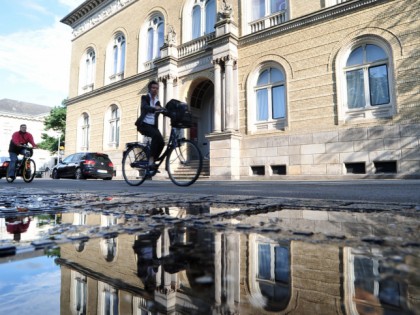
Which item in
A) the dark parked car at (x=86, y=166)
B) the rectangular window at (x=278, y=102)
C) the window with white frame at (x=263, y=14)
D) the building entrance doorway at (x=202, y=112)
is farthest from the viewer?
the building entrance doorway at (x=202, y=112)

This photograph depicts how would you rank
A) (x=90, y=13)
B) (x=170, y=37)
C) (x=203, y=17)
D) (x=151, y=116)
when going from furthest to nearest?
(x=90, y=13) → (x=170, y=37) → (x=203, y=17) → (x=151, y=116)

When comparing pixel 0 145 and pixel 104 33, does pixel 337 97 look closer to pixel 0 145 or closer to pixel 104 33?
pixel 104 33

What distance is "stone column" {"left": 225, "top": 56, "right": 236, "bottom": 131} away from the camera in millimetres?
13962

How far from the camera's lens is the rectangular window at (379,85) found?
11078 millimetres

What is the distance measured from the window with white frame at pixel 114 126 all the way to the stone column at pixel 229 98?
10.5 meters

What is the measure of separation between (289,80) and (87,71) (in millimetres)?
19243

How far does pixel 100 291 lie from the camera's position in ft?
1.87

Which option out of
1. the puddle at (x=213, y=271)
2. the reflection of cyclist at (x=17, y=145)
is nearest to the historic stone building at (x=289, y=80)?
the reflection of cyclist at (x=17, y=145)

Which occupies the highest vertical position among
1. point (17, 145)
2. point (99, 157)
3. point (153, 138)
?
point (99, 157)

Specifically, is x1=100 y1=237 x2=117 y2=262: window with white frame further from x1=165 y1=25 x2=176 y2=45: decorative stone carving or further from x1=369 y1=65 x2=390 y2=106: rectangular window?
x1=165 y1=25 x2=176 y2=45: decorative stone carving

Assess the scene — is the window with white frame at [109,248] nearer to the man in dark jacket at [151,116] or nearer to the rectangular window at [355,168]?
the man in dark jacket at [151,116]

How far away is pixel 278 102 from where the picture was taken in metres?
13.7

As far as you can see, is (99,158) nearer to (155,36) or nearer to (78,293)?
(155,36)

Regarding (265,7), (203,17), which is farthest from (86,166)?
(265,7)
